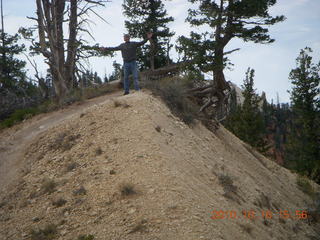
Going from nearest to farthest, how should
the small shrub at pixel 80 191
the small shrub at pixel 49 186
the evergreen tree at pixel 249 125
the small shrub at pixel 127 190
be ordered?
the small shrub at pixel 127 190 < the small shrub at pixel 80 191 < the small shrub at pixel 49 186 < the evergreen tree at pixel 249 125

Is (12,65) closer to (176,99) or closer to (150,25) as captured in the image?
(150,25)

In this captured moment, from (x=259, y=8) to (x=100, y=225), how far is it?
35.1ft

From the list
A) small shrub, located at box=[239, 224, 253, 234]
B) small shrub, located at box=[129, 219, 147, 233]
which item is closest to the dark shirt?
small shrub, located at box=[239, 224, 253, 234]

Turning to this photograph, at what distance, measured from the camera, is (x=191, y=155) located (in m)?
10.3

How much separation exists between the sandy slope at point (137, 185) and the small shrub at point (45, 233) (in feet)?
0.37

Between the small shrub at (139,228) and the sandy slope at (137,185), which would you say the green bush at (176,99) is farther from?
the small shrub at (139,228)

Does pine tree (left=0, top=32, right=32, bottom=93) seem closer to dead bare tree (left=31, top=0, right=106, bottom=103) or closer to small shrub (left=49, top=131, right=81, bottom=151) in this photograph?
dead bare tree (left=31, top=0, right=106, bottom=103)

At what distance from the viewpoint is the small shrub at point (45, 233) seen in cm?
691

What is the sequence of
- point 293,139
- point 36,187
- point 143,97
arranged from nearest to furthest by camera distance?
point 36,187, point 143,97, point 293,139

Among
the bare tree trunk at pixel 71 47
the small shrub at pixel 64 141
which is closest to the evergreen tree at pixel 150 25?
the bare tree trunk at pixel 71 47

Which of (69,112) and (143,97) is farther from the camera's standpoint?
(69,112)

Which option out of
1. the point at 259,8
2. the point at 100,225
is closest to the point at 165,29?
the point at 259,8

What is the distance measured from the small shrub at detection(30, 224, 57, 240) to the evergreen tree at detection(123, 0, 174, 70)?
53.8 feet

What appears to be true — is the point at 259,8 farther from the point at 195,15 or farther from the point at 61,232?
the point at 61,232
